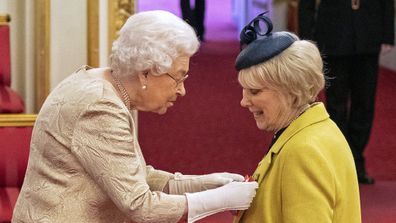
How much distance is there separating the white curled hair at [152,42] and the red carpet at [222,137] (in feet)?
8.86

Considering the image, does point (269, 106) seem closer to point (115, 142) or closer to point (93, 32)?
point (115, 142)

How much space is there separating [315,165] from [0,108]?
293 cm

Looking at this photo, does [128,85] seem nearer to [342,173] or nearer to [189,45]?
[189,45]

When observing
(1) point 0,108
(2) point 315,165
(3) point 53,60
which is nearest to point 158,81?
(2) point 315,165

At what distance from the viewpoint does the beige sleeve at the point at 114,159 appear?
8.25 ft

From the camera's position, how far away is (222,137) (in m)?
7.06

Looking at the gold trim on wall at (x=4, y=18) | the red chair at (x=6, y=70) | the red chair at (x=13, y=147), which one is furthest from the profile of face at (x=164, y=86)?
the gold trim on wall at (x=4, y=18)

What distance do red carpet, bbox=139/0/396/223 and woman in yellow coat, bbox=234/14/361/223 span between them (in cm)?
272

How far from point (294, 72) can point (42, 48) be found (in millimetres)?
3193

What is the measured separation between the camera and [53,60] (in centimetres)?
542

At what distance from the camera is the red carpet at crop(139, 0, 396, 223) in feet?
19.6

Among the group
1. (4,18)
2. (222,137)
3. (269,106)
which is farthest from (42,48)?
(269,106)

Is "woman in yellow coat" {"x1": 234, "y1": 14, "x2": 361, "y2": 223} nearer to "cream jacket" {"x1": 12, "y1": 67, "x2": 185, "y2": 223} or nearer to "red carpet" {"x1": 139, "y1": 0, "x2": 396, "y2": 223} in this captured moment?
"cream jacket" {"x1": 12, "y1": 67, "x2": 185, "y2": 223}

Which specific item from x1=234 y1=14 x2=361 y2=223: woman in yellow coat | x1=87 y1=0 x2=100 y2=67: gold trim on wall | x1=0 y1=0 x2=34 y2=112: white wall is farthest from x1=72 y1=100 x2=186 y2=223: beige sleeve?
x1=0 y1=0 x2=34 y2=112: white wall
